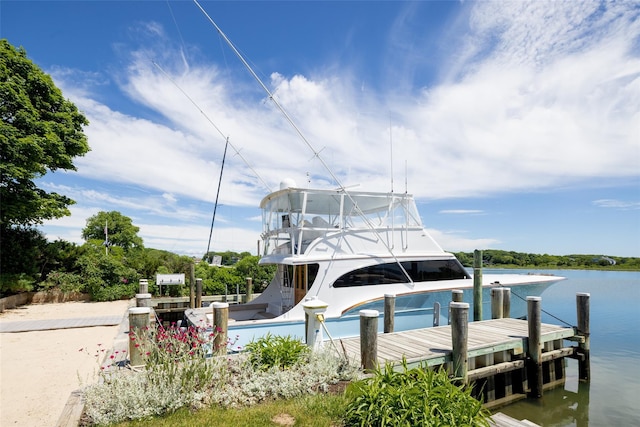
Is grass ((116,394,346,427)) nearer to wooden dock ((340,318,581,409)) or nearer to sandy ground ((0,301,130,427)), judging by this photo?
sandy ground ((0,301,130,427))

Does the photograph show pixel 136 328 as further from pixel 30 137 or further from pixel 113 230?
pixel 113 230

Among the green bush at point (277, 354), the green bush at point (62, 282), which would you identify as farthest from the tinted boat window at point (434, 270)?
the green bush at point (62, 282)

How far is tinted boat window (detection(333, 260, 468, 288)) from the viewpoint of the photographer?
10.4 m

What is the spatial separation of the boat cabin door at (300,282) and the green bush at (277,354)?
4535mm

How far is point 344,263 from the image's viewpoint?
1034 cm

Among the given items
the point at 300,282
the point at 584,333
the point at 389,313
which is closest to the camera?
the point at 389,313

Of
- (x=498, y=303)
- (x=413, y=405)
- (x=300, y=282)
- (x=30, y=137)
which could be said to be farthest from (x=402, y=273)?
(x=30, y=137)

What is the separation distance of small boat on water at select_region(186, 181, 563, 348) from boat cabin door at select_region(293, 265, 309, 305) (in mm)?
30

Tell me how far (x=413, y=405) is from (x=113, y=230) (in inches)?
1726

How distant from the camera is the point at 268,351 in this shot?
5480 millimetres

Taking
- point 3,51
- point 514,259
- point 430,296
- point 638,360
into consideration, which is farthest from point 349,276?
point 514,259

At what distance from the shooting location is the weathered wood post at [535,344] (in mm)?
7640

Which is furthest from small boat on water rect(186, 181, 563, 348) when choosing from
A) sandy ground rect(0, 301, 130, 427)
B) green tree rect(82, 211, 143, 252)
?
green tree rect(82, 211, 143, 252)

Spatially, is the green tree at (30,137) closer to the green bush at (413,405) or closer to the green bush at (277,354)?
the green bush at (277,354)
